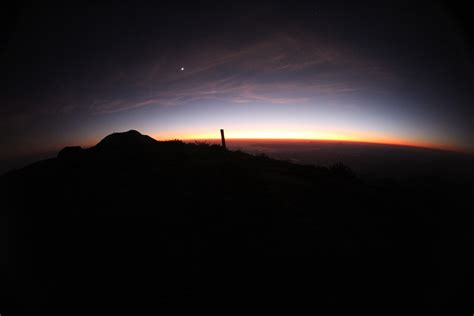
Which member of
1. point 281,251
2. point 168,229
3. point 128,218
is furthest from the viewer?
point 128,218

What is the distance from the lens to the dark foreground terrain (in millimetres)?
3289

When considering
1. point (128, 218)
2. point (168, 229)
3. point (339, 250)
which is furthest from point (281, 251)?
point (128, 218)

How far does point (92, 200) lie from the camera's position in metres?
5.95

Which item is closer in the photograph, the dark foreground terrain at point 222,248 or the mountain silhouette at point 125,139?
the dark foreground terrain at point 222,248

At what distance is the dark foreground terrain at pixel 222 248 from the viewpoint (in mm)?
3289

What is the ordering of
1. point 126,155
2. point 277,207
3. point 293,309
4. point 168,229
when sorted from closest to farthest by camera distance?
point 293,309 < point 168,229 < point 277,207 < point 126,155

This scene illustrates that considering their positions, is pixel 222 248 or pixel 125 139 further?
pixel 125 139

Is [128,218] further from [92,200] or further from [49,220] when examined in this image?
[49,220]

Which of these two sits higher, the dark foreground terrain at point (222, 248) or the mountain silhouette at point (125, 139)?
the mountain silhouette at point (125, 139)

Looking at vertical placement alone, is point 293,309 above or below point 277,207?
below

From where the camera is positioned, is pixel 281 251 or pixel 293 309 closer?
pixel 293 309

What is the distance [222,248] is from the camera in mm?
4078

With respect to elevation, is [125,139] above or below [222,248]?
above

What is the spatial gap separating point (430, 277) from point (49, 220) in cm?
1031
